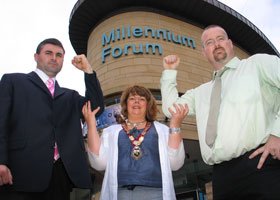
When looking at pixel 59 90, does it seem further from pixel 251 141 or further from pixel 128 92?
pixel 251 141

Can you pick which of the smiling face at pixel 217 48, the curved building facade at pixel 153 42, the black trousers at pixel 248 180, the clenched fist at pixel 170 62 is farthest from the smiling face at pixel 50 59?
Result: the curved building facade at pixel 153 42

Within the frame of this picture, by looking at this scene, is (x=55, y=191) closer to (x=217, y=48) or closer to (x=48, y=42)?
(x=48, y=42)

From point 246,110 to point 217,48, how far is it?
80 centimetres

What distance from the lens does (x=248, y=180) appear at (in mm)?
1731

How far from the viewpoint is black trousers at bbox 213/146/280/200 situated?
1.65 meters

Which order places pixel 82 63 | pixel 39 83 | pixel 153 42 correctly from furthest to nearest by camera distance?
pixel 153 42 → pixel 82 63 → pixel 39 83

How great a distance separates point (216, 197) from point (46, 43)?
2.30m

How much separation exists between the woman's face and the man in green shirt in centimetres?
72

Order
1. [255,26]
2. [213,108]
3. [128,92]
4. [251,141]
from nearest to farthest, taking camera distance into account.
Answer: [251,141], [213,108], [128,92], [255,26]

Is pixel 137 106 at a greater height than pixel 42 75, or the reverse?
pixel 42 75

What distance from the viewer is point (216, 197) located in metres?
1.96

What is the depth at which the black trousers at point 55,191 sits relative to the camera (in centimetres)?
182

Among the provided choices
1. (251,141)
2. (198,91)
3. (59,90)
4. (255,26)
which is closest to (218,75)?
(198,91)

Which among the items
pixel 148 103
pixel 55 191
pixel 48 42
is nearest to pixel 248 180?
pixel 148 103
